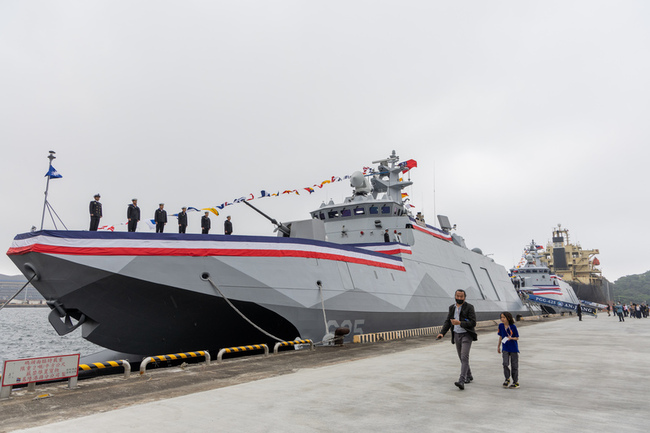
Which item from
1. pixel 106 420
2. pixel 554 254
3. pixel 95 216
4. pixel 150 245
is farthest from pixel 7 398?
pixel 554 254

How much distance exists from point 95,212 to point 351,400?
333 inches

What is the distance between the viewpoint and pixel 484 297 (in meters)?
25.7

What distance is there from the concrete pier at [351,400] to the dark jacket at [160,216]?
181 inches

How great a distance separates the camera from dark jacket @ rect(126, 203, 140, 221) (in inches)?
446

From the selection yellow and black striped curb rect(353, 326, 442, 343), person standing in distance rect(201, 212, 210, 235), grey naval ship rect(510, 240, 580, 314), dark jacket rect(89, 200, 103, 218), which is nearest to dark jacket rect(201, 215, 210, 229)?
person standing in distance rect(201, 212, 210, 235)

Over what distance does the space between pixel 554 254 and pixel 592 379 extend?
7728 centimetres

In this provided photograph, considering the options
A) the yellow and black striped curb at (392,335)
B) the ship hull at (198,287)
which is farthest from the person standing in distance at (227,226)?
the yellow and black striped curb at (392,335)

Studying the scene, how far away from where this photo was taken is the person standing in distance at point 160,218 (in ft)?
38.4

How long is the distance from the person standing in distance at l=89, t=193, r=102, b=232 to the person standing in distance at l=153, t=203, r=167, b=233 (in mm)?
1427

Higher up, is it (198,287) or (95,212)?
(95,212)

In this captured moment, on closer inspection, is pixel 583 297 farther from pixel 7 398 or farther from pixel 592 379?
pixel 7 398

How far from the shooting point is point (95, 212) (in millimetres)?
10703

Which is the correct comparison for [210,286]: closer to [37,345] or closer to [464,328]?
[464,328]

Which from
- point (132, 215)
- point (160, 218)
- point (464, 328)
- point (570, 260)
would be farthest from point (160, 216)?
point (570, 260)
